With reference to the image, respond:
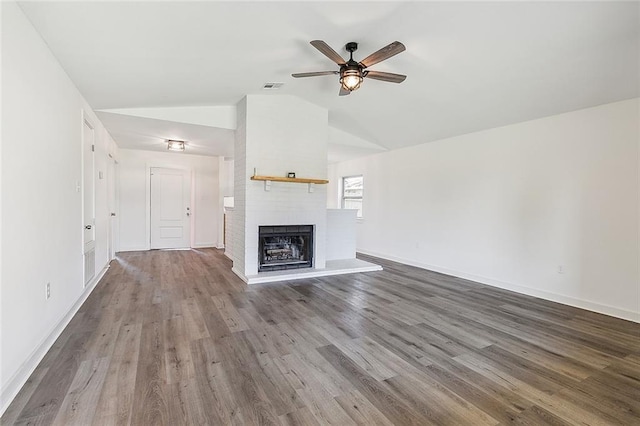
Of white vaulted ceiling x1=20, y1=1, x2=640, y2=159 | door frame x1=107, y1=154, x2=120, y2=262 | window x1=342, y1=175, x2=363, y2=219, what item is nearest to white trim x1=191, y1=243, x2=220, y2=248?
door frame x1=107, y1=154, x2=120, y2=262

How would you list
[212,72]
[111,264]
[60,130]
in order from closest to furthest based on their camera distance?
[60,130] < [212,72] < [111,264]

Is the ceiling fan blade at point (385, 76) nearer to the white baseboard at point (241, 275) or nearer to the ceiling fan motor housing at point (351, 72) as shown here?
the ceiling fan motor housing at point (351, 72)

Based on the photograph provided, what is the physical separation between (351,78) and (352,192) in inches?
203

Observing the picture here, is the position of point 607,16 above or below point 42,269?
above

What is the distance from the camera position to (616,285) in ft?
11.1

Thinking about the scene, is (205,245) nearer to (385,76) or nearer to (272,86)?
(272,86)

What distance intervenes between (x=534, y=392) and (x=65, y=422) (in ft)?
9.00

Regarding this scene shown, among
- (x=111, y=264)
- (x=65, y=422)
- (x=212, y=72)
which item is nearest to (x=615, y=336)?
(x=65, y=422)

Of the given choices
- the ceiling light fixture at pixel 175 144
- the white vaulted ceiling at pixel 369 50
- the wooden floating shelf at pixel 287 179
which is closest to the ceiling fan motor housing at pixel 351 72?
the white vaulted ceiling at pixel 369 50

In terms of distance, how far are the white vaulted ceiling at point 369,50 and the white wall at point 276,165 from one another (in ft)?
1.66

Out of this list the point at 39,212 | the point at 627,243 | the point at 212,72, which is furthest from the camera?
the point at 212,72

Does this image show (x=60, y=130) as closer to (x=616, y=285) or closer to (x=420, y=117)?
(x=420, y=117)

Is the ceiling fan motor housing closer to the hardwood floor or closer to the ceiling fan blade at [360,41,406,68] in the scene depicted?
the ceiling fan blade at [360,41,406,68]

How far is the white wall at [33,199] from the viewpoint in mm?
1797
